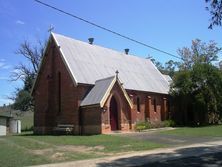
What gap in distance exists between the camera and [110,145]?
22.2m

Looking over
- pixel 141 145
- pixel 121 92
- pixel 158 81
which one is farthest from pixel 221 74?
pixel 141 145

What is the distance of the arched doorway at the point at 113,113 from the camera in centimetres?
3443

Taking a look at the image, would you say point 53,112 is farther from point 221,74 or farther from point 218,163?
point 218,163

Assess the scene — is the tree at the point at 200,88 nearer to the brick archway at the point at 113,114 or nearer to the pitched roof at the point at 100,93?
the pitched roof at the point at 100,93

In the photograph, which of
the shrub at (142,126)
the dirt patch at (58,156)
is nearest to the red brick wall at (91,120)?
the shrub at (142,126)

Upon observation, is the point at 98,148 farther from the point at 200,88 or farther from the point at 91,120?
the point at 200,88

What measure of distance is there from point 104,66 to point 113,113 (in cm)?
752

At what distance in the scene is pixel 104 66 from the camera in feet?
133

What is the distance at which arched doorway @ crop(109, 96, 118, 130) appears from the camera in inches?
1356

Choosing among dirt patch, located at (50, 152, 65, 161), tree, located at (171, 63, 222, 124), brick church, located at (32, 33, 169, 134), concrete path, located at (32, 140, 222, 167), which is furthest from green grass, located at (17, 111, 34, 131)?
concrete path, located at (32, 140, 222, 167)

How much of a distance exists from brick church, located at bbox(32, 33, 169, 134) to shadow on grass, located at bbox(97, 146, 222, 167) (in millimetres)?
15086

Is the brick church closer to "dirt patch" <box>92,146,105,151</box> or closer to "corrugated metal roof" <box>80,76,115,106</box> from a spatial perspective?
"corrugated metal roof" <box>80,76,115,106</box>

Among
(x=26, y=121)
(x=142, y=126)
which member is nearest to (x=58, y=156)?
(x=142, y=126)

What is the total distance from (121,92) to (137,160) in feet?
62.5
